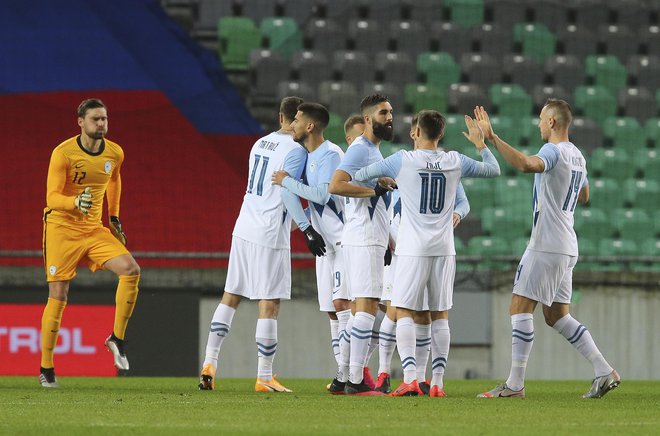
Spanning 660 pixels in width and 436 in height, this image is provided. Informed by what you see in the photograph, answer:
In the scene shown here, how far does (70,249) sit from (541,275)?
3235mm

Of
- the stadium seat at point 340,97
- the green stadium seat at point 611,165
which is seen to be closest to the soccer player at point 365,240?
the stadium seat at point 340,97

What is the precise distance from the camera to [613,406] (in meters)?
7.16

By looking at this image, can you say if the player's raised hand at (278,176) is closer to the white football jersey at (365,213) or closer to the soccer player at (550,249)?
the white football jersey at (365,213)

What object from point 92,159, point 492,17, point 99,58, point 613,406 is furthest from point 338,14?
point 613,406

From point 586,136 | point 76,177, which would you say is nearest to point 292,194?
point 76,177

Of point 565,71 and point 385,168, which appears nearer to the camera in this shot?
point 385,168

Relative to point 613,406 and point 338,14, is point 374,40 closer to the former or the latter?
point 338,14

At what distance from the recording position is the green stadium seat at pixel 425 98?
604 inches

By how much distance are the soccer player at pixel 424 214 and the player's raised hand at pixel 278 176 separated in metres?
0.68

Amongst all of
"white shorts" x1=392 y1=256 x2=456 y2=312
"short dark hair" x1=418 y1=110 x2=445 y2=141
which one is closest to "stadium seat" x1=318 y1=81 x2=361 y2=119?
"short dark hair" x1=418 y1=110 x2=445 y2=141

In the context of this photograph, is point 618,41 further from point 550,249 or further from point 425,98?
point 550,249

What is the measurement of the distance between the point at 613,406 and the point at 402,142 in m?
7.88

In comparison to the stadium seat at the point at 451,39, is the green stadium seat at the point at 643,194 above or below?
below

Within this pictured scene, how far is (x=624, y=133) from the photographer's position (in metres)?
15.4
